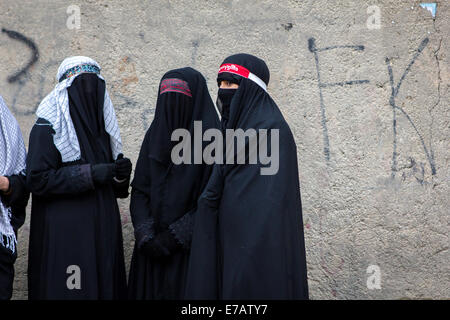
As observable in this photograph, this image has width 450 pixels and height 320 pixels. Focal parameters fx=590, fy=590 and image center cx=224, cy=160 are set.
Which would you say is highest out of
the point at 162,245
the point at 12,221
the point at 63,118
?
the point at 63,118

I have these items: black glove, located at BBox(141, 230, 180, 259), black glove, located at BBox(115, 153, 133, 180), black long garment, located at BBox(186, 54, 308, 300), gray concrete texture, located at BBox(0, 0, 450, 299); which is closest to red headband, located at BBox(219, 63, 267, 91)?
black long garment, located at BBox(186, 54, 308, 300)

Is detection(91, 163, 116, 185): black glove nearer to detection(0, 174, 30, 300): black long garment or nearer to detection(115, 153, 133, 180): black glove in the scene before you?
detection(115, 153, 133, 180): black glove

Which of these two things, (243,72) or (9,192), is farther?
(9,192)

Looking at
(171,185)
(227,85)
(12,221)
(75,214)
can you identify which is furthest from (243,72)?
(12,221)

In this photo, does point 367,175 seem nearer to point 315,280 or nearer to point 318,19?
point 315,280

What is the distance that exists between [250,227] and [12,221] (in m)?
1.52

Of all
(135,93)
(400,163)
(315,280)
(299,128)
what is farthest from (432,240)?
(135,93)

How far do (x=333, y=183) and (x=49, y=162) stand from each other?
1972 millimetres

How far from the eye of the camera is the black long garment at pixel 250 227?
270cm

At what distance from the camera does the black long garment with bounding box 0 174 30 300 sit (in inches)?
127

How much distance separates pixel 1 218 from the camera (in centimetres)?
329

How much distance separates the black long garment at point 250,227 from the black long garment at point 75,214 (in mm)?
665

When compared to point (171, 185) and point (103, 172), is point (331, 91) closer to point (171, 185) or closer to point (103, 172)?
point (171, 185)

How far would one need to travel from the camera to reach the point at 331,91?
13.9 ft
